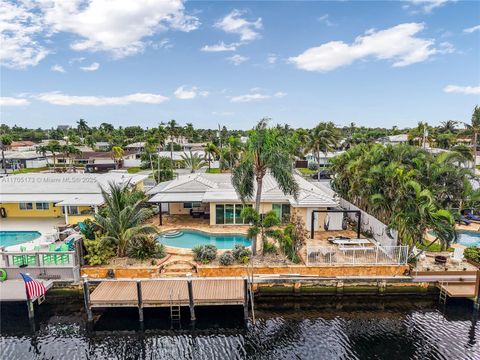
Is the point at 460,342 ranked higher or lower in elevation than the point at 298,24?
lower

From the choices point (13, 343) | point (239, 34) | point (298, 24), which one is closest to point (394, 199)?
point (298, 24)

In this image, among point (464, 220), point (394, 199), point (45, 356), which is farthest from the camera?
point (464, 220)

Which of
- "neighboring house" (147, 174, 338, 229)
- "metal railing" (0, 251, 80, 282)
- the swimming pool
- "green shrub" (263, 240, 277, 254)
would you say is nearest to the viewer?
"metal railing" (0, 251, 80, 282)

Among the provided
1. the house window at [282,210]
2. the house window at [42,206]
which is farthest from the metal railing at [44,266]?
the house window at [282,210]

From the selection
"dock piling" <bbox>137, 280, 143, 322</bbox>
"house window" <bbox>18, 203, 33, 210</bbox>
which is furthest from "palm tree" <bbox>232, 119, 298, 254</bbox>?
"house window" <bbox>18, 203, 33, 210</bbox>

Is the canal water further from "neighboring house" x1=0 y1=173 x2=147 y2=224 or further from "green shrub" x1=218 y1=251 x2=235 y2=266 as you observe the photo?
"neighboring house" x1=0 y1=173 x2=147 y2=224

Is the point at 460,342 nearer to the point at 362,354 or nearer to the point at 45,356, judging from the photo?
the point at 362,354
